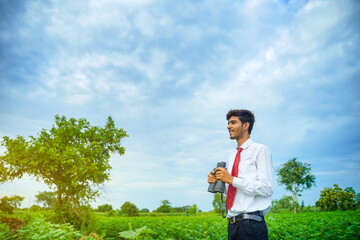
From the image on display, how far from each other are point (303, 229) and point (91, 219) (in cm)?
1099

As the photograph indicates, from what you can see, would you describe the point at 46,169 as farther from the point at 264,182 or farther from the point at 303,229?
the point at 264,182

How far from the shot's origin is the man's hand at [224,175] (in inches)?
99.2

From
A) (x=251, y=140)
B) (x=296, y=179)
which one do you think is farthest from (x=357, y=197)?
(x=251, y=140)

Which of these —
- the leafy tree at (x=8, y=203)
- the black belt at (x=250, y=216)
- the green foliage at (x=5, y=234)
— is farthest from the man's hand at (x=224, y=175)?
the leafy tree at (x=8, y=203)

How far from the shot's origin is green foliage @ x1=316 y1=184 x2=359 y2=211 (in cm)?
3841

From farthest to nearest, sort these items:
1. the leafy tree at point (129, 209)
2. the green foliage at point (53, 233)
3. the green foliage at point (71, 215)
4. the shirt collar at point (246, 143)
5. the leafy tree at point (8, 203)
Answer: the leafy tree at point (129, 209)
the leafy tree at point (8, 203)
the green foliage at point (71, 215)
the green foliage at point (53, 233)
the shirt collar at point (246, 143)

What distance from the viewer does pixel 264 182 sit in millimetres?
2469

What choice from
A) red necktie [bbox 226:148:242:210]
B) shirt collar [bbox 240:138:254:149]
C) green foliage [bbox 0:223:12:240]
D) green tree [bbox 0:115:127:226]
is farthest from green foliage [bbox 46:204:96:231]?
shirt collar [bbox 240:138:254:149]

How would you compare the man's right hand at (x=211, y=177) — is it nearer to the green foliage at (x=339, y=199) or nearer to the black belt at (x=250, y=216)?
the black belt at (x=250, y=216)

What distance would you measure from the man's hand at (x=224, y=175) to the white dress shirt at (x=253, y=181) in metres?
0.05

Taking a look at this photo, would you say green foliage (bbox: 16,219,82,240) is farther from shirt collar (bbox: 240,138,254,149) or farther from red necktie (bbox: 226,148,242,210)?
shirt collar (bbox: 240,138,254,149)

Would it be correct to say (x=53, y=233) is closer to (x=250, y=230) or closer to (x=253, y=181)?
(x=250, y=230)

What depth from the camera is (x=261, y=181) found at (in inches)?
97.5

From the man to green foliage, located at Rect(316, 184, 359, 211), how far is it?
1737 inches
